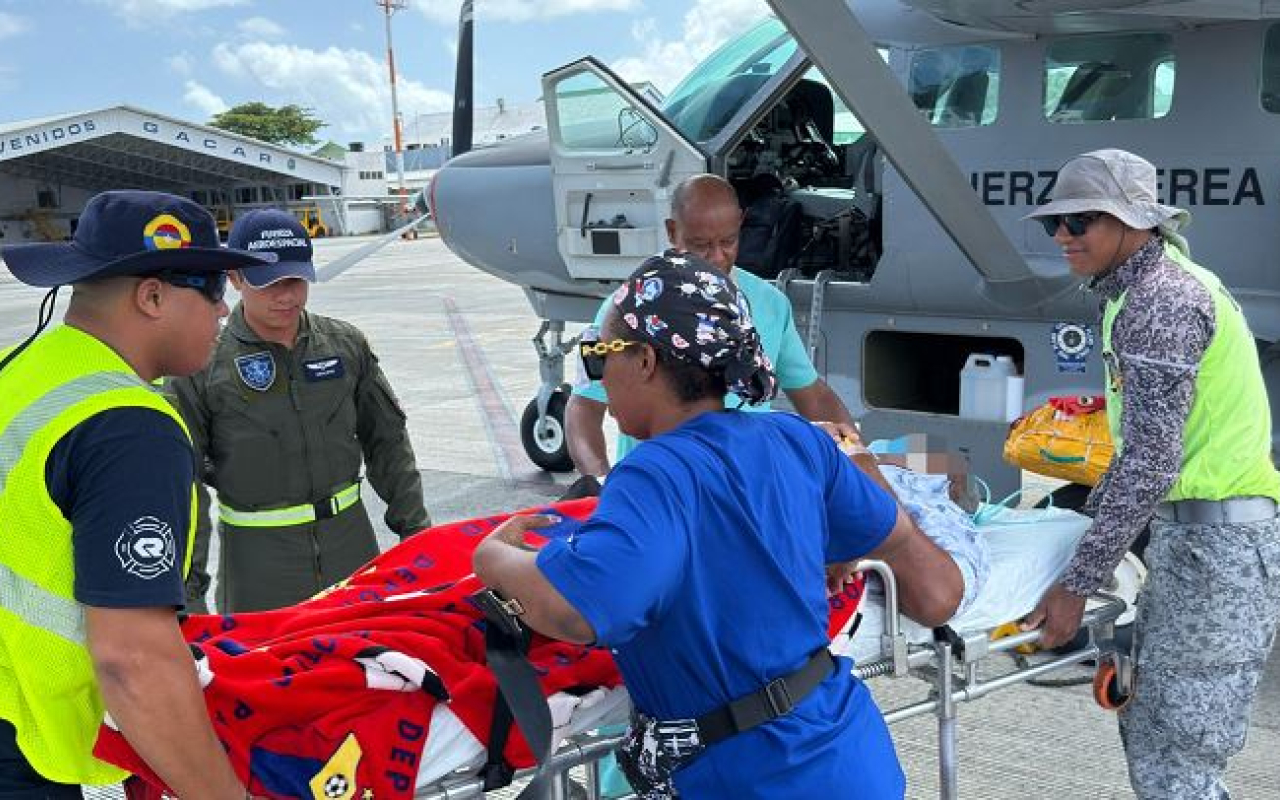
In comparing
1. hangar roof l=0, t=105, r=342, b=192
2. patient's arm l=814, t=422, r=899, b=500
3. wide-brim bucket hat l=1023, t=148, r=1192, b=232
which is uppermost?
hangar roof l=0, t=105, r=342, b=192

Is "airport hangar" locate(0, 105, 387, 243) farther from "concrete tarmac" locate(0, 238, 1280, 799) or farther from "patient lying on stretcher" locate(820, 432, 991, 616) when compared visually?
"patient lying on stretcher" locate(820, 432, 991, 616)

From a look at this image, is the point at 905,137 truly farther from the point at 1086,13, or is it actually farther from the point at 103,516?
the point at 103,516

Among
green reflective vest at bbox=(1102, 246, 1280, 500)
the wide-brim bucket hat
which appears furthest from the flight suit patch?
green reflective vest at bbox=(1102, 246, 1280, 500)

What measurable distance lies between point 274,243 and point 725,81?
161 inches

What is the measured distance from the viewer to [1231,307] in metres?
2.71

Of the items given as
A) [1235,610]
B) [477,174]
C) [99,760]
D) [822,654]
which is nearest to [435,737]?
[99,760]

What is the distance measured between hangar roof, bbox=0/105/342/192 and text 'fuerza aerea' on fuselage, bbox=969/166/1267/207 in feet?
150

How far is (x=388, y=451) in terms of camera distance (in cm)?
362

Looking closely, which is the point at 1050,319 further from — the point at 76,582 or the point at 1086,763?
the point at 76,582

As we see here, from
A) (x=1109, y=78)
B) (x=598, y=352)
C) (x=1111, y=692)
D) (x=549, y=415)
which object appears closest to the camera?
(x=598, y=352)

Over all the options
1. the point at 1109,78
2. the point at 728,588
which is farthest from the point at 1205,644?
the point at 1109,78

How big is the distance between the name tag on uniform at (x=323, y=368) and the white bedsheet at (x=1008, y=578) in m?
1.65

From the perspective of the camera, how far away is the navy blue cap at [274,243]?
3.18 meters

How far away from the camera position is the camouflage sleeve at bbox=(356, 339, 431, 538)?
141 inches
